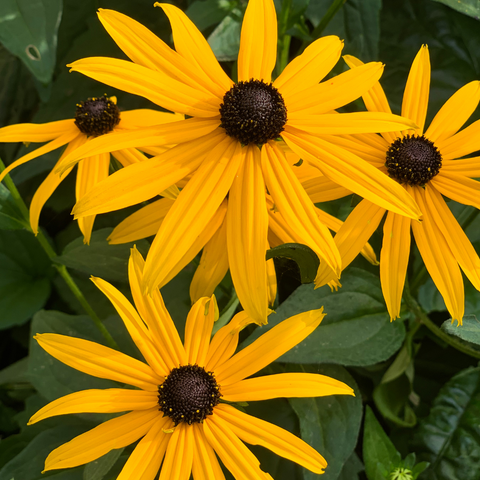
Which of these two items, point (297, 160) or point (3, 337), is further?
point (3, 337)

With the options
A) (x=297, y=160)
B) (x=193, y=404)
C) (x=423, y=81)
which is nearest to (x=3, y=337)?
(x=193, y=404)

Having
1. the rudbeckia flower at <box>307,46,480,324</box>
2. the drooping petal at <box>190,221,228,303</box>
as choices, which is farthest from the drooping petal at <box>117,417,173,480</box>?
the rudbeckia flower at <box>307,46,480,324</box>

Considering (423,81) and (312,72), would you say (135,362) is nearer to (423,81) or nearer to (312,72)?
(312,72)

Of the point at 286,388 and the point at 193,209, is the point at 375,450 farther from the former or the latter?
the point at 193,209

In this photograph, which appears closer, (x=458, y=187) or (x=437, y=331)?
(x=458, y=187)

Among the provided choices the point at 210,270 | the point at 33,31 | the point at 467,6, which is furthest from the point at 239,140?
the point at 467,6

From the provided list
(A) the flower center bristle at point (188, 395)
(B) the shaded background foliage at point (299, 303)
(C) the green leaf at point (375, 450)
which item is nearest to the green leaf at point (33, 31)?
(B) the shaded background foliage at point (299, 303)

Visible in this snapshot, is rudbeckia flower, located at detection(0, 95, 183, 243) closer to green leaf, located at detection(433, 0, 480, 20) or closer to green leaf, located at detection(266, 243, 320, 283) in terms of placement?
green leaf, located at detection(266, 243, 320, 283)

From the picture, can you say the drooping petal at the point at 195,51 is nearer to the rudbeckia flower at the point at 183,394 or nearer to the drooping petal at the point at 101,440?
the rudbeckia flower at the point at 183,394
